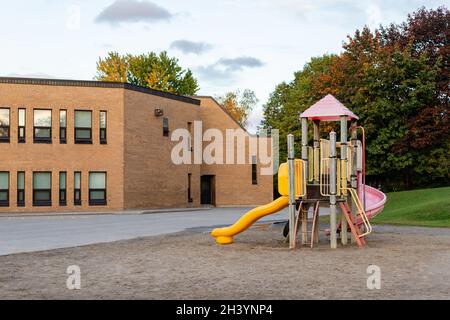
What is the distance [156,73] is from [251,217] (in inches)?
1951

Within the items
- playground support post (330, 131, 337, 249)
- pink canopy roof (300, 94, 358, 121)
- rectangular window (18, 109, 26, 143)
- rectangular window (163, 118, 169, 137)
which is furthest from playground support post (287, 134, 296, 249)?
rectangular window (163, 118, 169, 137)

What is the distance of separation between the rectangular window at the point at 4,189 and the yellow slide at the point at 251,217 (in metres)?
24.0

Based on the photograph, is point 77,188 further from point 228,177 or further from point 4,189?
point 228,177

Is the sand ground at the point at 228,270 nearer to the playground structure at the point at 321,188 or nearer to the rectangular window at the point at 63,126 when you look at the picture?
the playground structure at the point at 321,188

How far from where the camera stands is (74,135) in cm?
3981

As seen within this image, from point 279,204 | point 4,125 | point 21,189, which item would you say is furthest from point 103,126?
point 279,204

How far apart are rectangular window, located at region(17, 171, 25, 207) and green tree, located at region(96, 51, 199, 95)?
93.8 feet

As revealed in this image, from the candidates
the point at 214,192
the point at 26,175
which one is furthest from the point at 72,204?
the point at 214,192

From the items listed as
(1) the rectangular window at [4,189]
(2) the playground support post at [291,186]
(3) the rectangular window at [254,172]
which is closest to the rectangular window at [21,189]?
(1) the rectangular window at [4,189]

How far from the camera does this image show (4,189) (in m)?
38.3

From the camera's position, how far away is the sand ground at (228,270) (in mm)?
9883

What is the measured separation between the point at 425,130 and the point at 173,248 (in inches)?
1065

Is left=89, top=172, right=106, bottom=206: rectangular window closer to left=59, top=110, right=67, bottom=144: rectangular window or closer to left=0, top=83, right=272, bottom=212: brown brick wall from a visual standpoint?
left=0, top=83, right=272, bottom=212: brown brick wall
